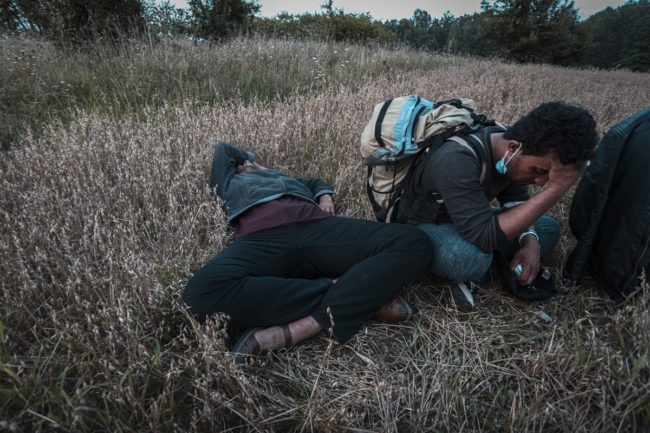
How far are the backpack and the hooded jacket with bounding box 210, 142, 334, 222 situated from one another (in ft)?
1.93

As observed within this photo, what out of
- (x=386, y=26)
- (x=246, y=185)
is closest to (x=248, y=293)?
(x=246, y=185)

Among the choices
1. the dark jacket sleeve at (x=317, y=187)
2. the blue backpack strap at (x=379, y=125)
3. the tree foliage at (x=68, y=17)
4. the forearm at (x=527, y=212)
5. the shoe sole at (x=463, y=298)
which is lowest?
the shoe sole at (x=463, y=298)

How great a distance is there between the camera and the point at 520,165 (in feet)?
6.28

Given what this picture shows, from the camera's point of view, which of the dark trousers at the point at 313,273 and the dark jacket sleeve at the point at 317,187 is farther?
the dark jacket sleeve at the point at 317,187

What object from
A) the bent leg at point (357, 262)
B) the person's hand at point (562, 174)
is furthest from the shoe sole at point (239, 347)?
the person's hand at point (562, 174)

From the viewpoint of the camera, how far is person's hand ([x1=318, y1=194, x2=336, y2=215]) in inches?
103

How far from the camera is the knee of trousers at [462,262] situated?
2.01m

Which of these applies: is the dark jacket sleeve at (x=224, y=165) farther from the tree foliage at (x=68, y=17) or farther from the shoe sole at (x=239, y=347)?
the tree foliage at (x=68, y=17)

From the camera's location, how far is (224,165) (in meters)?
2.67

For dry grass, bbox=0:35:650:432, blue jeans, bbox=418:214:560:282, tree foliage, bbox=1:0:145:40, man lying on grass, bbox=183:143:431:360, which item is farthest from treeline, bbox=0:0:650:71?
blue jeans, bbox=418:214:560:282

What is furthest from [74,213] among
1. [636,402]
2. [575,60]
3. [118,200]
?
[575,60]

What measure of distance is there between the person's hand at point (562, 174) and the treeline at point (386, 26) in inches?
241

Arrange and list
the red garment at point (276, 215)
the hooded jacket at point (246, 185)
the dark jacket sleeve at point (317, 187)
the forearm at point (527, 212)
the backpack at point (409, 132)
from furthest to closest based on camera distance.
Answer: the dark jacket sleeve at point (317, 187) < the hooded jacket at point (246, 185) < the red garment at point (276, 215) < the backpack at point (409, 132) < the forearm at point (527, 212)

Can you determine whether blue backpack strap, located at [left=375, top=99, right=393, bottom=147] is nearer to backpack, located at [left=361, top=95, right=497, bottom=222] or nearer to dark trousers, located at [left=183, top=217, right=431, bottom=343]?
backpack, located at [left=361, top=95, right=497, bottom=222]
